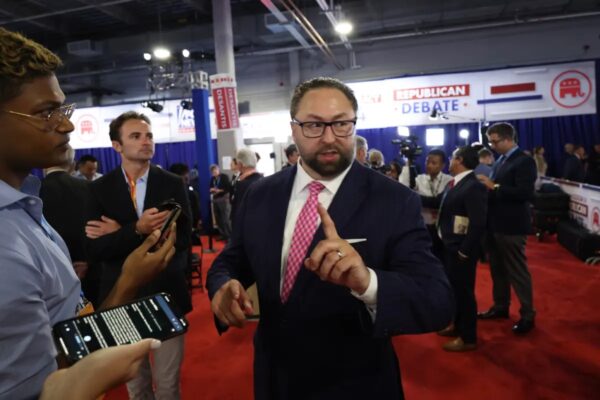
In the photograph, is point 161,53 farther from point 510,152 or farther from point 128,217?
point 128,217

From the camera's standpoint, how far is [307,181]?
1535 millimetres

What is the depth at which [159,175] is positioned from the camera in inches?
91.4

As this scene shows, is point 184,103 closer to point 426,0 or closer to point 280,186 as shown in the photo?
point 426,0

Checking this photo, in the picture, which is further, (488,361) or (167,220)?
(488,361)

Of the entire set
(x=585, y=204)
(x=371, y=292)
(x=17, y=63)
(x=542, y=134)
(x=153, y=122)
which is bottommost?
(x=585, y=204)

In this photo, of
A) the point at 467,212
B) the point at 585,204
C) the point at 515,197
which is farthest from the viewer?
the point at 585,204

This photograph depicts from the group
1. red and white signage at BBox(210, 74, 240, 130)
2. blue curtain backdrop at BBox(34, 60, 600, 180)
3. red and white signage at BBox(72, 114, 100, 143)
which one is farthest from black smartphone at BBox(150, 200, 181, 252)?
red and white signage at BBox(72, 114, 100, 143)

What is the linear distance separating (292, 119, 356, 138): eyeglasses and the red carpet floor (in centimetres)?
206

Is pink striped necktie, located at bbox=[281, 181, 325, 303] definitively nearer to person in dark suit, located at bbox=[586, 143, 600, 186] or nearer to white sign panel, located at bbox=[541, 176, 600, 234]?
white sign panel, located at bbox=[541, 176, 600, 234]

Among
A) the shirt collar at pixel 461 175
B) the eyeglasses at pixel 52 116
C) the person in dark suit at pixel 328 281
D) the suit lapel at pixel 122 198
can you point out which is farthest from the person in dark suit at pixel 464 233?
the eyeglasses at pixel 52 116

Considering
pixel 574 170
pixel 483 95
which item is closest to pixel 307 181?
pixel 574 170

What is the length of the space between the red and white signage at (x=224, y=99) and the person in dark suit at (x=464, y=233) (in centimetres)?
560

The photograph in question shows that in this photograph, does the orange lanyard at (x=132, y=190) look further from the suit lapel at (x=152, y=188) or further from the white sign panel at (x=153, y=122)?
the white sign panel at (x=153, y=122)

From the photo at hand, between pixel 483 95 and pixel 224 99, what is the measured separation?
6412 mm
